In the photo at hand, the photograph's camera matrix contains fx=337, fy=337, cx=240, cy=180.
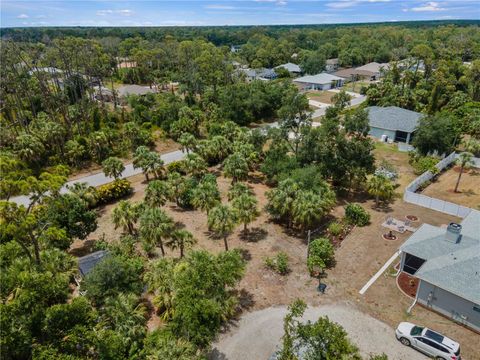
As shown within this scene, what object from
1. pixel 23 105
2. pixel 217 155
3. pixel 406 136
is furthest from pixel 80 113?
pixel 406 136

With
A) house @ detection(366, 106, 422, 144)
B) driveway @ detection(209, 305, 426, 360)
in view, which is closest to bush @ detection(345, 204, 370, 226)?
driveway @ detection(209, 305, 426, 360)

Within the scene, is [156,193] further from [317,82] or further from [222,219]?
[317,82]

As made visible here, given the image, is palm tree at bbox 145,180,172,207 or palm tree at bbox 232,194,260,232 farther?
palm tree at bbox 145,180,172,207

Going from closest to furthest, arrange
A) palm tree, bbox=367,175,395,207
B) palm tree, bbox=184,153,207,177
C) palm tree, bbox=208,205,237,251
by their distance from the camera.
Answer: palm tree, bbox=208,205,237,251 < palm tree, bbox=367,175,395,207 < palm tree, bbox=184,153,207,177

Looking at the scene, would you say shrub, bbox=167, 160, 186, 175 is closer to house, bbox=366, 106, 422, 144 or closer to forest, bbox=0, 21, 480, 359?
forest, bbox=0, 21, 480, 359

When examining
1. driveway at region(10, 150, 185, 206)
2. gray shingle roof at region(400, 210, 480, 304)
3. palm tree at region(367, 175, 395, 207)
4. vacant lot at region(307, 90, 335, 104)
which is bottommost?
driveway at region(10, 150, 185, 206)

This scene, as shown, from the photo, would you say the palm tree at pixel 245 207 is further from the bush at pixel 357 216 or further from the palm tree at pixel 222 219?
the bush at pixel 357 216
